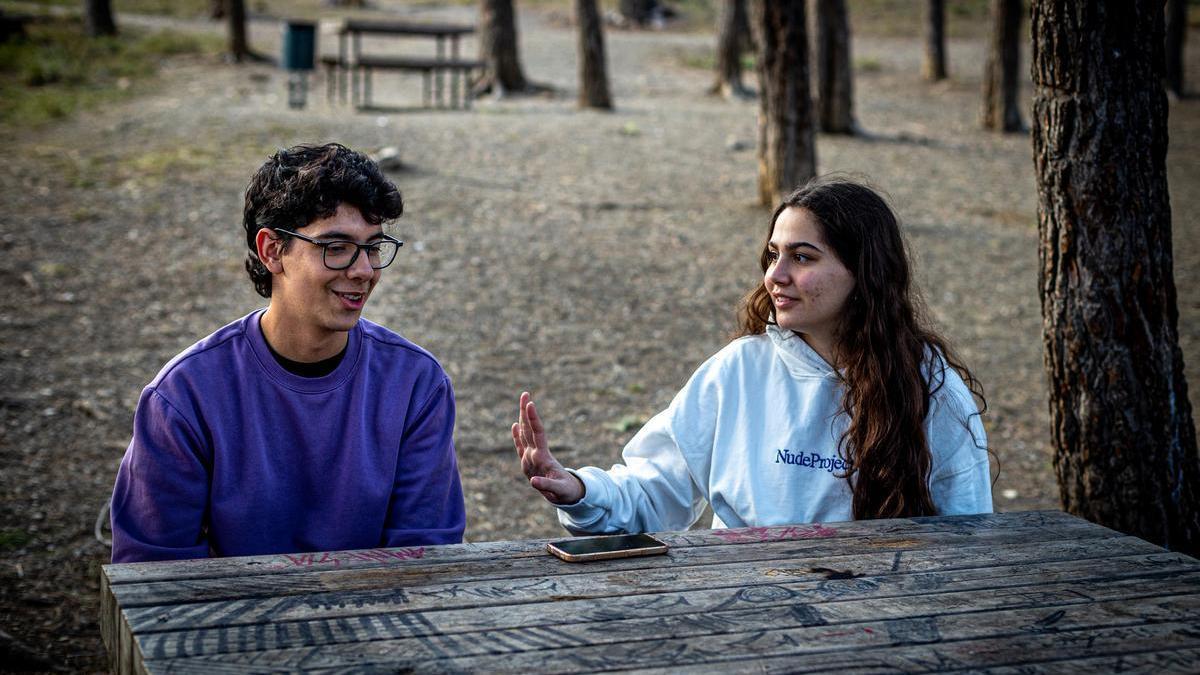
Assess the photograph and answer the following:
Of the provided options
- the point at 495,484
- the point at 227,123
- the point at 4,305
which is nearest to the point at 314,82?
the point at 227,123

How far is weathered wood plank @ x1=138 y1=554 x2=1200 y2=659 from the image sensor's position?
195 centimetres

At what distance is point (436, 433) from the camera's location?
2898mm

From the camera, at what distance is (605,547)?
2.47 m

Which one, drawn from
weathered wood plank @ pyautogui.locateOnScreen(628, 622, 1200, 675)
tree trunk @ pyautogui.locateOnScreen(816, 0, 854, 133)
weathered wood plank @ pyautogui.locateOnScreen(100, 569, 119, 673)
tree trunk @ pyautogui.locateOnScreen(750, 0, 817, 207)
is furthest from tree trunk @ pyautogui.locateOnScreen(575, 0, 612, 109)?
weathered wood plank @ pyautogui.locateOnScreen(628, 622, 1200, 675)

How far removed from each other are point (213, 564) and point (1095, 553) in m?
1.81

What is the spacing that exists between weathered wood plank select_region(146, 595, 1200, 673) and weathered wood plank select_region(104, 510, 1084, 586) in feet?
1.27

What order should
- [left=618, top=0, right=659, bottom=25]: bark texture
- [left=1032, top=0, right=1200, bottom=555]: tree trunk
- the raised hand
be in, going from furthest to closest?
1. [left=618, top=0, right=659, bottom=25]: bark texture
2. [left=1032, top=0, right=1200, bottom=555]: tree trunk
3. the raised hand

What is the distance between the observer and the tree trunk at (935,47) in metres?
20.3

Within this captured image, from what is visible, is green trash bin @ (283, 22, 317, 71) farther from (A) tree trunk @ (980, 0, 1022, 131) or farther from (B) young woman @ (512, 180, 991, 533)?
(B) young woman @ (512, 180, 991, 533)

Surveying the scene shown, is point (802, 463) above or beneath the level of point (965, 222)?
above

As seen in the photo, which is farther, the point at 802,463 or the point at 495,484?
the point at 495,484

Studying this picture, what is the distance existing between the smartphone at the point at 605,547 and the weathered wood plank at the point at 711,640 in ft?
1.08

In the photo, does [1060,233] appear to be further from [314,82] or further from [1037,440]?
[314,82]

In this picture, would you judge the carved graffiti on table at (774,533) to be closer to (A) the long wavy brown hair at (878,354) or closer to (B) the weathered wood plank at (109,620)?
(A) the long wavy brown hair at (878,354)
